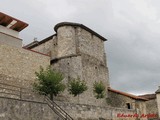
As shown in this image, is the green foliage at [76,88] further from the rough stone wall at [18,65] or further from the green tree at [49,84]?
the rough stone wall at [18,65]

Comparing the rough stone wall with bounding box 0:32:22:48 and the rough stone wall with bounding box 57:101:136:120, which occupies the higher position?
the rough stone wall with bounding box 0:32:22:48

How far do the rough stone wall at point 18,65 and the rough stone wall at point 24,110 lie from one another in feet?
24.0

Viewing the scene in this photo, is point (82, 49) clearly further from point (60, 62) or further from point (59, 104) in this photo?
point (59, 104)

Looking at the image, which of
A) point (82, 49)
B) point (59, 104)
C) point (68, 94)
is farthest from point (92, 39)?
point (59, 104)

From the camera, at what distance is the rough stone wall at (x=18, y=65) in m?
25.5

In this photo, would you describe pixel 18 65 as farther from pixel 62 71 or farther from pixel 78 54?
pixel 78 54

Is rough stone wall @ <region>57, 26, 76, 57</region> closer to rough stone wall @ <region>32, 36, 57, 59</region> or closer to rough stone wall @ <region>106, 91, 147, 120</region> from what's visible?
rough stone wall @ <region>32, 36, 57, 59</region>

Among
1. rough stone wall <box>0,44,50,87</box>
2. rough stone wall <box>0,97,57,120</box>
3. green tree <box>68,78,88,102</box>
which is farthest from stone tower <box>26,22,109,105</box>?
rough stone wall <box>0,97,57,120</box>

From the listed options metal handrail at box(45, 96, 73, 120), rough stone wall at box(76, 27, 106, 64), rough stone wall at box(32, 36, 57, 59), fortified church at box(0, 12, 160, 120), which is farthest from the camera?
rough stone wall at box(32, 36, 57, 59)

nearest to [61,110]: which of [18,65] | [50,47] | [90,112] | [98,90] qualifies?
[90,112]

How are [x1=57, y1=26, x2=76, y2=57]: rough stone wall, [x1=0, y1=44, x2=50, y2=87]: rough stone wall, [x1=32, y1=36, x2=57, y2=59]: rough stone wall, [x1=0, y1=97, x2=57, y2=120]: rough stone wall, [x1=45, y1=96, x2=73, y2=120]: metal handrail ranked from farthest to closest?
[x1=32, y1=36, x2=57, y2=59]: rough stone wall, [x1=57, y1=26, x2=76, y2=57]: rough stone wall, [x1=0, y1=44, x2=50, y2=87]: rough stone wall, [x1=45, y1=96, x2=73, y2=120]: metal handrail, [x1=0, y1=97, x2=57, y2=120]: rough stone wall

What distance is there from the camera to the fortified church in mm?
18578

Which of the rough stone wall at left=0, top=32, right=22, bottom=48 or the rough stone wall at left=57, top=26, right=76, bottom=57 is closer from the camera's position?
the rough stone wall at left=0, top=32, right=22, bottom=48

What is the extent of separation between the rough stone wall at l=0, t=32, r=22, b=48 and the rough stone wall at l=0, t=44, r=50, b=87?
19.2 inches
